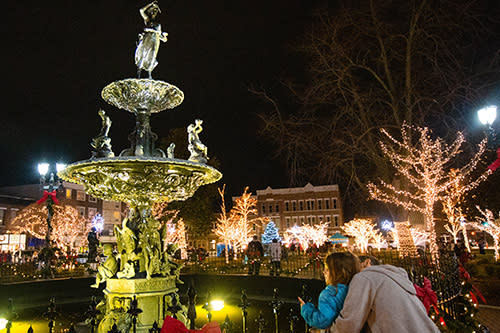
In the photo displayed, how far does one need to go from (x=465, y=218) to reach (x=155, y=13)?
34161 millimetres

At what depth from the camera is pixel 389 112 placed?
1978 cm

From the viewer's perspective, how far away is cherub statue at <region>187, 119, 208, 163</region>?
800 centimetres

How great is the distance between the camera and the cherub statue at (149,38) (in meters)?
8.15

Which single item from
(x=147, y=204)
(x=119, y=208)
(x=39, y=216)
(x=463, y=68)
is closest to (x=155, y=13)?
(x=147, y=204)

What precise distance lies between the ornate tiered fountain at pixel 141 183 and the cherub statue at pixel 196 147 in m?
0.02

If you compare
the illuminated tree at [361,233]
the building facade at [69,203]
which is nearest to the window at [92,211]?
the building facade at [69,203]

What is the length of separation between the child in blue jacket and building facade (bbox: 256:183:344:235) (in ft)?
204

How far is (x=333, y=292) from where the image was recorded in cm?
328

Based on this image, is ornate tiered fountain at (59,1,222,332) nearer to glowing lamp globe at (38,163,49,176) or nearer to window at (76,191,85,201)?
glowing lamp globe at (38,163,49,176)

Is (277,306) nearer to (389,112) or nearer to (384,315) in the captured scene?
(384,315)

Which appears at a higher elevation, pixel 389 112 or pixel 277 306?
pixel 389 112

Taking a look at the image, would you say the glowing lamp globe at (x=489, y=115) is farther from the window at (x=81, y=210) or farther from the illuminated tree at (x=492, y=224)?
the window at (x=81, y=210)

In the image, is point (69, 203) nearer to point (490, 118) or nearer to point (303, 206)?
point (303, 206)

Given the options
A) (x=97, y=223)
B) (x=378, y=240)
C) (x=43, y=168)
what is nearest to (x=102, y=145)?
(x=43, y=168)
